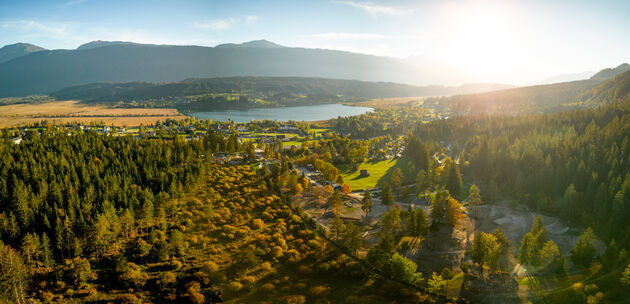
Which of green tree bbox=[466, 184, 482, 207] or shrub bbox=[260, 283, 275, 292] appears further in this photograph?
green tree bbox=[466, 184, 482, 207]

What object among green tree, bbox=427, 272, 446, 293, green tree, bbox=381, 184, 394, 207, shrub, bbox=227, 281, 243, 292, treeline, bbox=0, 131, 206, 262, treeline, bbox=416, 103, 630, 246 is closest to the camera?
green tree, bbox=427, 272, 446, 293

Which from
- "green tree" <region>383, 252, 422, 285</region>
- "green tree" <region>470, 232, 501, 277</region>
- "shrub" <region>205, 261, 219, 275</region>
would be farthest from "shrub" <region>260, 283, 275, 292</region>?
"green tree" <region>470, 232, 501, 277</region>

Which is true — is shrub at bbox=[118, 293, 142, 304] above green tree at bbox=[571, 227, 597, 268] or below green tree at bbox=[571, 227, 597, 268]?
below

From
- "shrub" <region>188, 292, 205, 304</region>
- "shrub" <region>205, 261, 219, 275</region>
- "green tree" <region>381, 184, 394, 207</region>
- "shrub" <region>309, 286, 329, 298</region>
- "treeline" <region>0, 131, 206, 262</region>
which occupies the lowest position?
"shrub" <region>309, 286, 329, 298</region>

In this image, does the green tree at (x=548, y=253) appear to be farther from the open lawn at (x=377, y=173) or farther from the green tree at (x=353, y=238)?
the open lawn at (x=377, y=173)

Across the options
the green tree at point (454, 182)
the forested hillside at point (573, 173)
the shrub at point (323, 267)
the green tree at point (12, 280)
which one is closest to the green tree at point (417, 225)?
the shrub at point (323, 267)

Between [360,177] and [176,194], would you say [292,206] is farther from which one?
[360,177]

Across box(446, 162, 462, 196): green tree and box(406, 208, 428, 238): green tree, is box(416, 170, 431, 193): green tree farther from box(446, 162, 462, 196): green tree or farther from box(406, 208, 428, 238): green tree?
box(406, 208, 428, 238): green tree

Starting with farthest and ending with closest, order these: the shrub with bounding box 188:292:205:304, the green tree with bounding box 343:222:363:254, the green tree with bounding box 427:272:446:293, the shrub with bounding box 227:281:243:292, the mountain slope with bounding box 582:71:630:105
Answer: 1. the mountain slope with bounding box 582:71:630:105
2. the green tree with bounding box 343:222:363:254
3. the shrub with bounding box 227:281:243:292
4. the green tree with bounding box 427:272:446:293
5. the shrub with bounding box 188:292:205:304

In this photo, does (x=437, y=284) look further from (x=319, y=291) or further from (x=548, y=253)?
(x=548, y=253)
